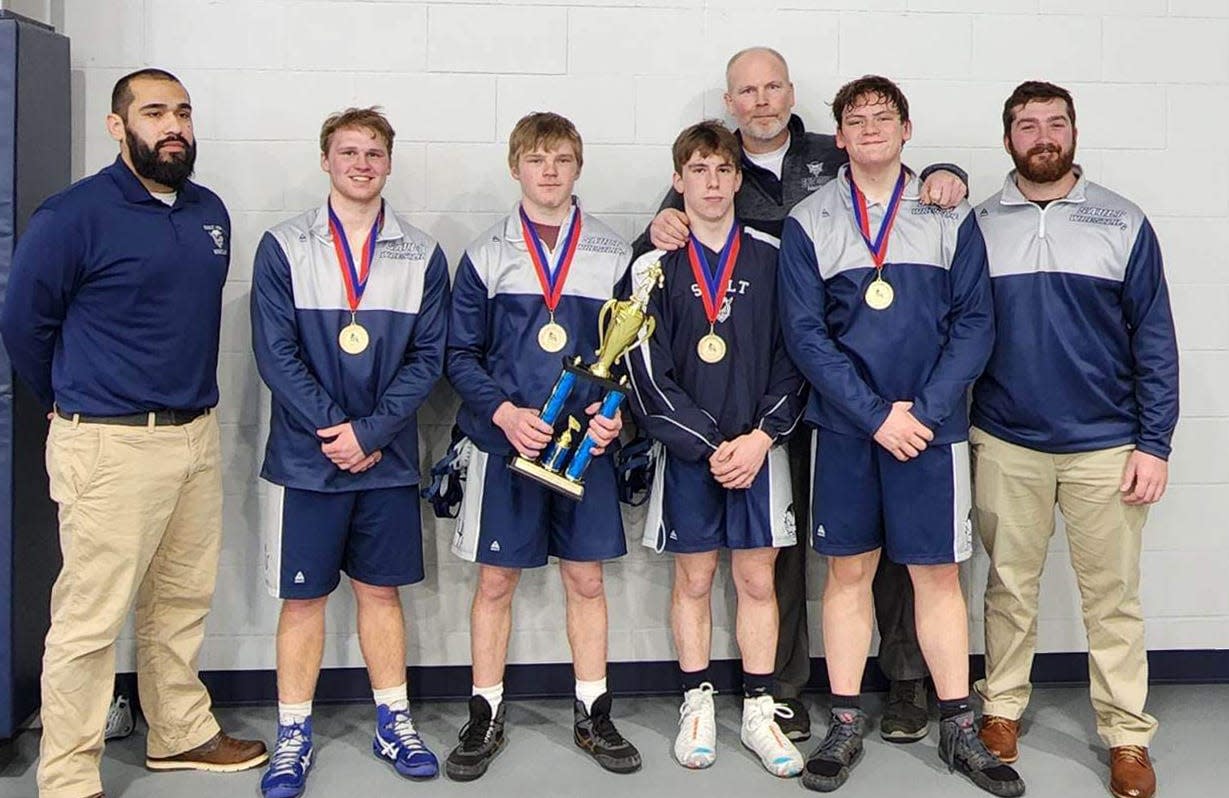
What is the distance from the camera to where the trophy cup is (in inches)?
120

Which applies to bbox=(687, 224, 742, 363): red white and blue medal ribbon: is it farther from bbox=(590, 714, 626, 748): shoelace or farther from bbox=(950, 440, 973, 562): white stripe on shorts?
bbox=(590, 714, 626, 748): shoelace

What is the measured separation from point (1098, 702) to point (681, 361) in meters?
1.46

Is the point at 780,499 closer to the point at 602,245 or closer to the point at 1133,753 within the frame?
the point at 602,245

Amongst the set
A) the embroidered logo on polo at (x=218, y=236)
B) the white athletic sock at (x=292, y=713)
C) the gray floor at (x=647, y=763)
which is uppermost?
the embroidered logo on polo at (x=218, y=236)

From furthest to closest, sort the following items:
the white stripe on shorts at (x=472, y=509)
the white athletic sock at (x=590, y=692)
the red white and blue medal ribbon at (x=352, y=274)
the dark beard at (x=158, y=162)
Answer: the white athletic sock at (x=590, y=692)
the white stripe on shorts at (x=472, y=509)
the red white and blue medal ribbon at (x=352, y=274)
the dark beard at (x=158, y=162)

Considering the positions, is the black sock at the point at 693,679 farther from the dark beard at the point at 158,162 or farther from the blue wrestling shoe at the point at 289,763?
the dark beard at the point at 158,162

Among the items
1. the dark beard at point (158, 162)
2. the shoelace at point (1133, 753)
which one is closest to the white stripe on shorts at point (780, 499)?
the shoelace at point (1133, 753)

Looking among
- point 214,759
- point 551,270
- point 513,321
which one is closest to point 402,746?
point 214,759

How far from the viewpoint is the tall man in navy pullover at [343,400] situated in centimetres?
312

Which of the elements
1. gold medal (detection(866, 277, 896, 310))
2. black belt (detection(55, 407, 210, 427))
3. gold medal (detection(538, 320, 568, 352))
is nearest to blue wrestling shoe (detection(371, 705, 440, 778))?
black belt (detection(55, 407, 210, 427))

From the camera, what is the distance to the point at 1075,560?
327 centimetres

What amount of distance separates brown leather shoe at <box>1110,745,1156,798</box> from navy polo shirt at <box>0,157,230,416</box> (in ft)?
8.44

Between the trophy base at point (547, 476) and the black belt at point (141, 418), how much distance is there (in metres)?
0.84

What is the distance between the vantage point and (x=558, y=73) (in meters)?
3.67
